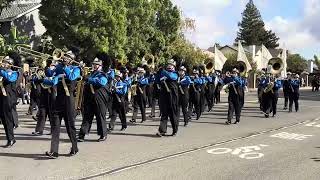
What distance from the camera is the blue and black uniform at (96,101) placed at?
12.5 meters

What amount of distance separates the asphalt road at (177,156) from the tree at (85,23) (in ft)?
53.1

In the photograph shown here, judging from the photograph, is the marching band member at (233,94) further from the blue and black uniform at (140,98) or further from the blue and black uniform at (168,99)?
the blue and black uniform at (168,99)

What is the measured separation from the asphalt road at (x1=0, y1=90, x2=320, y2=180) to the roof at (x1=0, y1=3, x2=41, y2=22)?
26.5 m

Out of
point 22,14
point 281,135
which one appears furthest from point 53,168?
point 22,14

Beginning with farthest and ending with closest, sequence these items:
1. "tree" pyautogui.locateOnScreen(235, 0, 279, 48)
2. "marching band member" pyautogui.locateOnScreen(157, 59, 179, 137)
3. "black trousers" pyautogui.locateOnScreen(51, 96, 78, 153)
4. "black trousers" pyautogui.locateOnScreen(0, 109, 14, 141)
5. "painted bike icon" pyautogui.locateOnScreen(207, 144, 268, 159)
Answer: "tree" pyautogui.locateOnScreen(235, 0, 279, 48) < "marching band member" pyautogui.locateOnScreen(157, 59, 179, 137) < "black trousers" pyautogui.locateOnScreen(0, 109, 14, 141) < "painted bike icon" pyautogui.locateOnScreen(207, 144, 268, 159) < "black trousers" pyautogui.locateOnScreen(51, 96, 78, 153)

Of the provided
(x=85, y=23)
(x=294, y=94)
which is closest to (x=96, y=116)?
(x=294, y=94)

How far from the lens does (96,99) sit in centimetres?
1246

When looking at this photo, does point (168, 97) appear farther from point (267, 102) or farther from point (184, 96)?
point (267, 102)

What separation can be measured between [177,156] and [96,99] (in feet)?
8.56

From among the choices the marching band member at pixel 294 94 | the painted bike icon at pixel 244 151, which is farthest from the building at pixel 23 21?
the painted bike icon at pixel 244 151

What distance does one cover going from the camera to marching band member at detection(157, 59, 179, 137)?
13859mm

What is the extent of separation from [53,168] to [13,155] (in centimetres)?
156

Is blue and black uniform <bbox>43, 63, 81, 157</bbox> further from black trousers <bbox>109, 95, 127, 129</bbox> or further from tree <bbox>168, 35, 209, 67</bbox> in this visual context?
tree <bbox>168, 35, 209, 67</bbox>

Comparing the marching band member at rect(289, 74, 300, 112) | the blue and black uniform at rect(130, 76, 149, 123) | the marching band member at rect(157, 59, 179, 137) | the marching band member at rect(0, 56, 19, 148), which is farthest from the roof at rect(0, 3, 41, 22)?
the marching band member at rect(0, 56, 19, 148)
